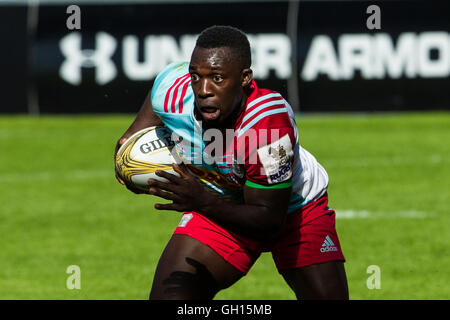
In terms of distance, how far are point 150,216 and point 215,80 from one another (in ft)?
19.3

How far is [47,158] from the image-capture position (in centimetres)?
1491

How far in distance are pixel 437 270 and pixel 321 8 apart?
10.9 meters

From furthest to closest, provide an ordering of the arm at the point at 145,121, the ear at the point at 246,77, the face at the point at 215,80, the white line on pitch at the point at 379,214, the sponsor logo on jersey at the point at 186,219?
1. the white line on pitch at the point at 379,214
2. the arm at the point at 145,121
3. the sponsor logo on jersey at the point at 186,219
4. the ear at the point at 246,77
5. the face at the point at 215,80

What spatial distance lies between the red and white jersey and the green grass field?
6.63 ft

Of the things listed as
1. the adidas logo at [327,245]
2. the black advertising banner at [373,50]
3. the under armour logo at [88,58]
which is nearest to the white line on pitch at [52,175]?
the under armour logo at [88,58]

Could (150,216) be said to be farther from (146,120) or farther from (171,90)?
(171,90)

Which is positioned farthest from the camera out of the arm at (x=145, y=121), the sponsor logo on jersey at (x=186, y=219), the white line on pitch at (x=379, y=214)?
the white line on pitch at (x=379, y=214)

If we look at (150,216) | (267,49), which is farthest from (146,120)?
(267,49)

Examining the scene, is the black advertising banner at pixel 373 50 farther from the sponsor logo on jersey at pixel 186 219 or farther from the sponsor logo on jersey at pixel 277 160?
the sponsor logo on jersey at pixel 277 160

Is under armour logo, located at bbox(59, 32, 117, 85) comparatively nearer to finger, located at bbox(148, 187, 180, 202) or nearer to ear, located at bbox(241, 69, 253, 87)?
ear, located at bbox(241, 69, 253, 87)

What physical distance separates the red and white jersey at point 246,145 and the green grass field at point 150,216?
2.02m

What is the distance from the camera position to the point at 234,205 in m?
4.88

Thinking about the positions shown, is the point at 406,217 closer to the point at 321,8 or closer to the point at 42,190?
the point at 42,190

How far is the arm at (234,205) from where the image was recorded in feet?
15.4
